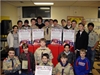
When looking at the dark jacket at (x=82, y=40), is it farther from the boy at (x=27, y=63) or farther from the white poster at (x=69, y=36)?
the boy at (x=27, y=63)

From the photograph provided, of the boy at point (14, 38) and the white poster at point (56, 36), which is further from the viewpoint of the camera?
the boy at point (14, 38)

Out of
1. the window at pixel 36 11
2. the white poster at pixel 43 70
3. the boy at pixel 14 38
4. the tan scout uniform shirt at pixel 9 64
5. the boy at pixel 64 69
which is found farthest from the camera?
the window at pixel 36 11

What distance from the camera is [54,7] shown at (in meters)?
8.91

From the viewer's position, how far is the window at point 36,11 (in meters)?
9.12

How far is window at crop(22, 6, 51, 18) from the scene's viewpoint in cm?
912

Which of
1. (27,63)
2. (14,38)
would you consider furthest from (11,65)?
(14,38)

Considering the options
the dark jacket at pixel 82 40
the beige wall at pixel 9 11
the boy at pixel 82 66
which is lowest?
the boy at pixel 82 66

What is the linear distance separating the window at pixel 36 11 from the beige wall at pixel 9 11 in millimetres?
568

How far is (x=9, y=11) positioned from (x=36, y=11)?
1.85m

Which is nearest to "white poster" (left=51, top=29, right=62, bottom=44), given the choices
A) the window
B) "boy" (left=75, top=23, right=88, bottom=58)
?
"boy" (left=75, top=23, right=88, bottom=58)

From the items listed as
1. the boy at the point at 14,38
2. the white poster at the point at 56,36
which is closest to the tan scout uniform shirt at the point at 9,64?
the boy at the point at 14,38

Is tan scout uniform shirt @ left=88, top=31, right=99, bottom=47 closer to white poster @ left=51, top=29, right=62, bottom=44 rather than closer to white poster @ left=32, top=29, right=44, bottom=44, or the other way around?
white poster @ left=51, top=29, right=62, bottom=44

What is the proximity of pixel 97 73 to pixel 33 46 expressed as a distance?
2.13 m

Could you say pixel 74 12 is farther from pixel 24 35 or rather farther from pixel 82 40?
pixel 24 35
